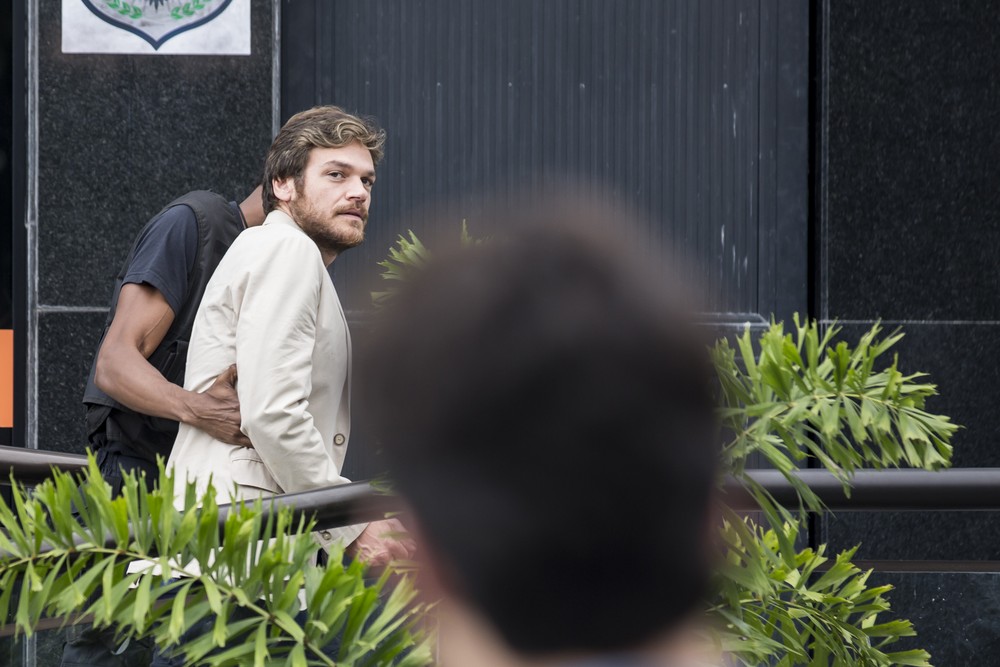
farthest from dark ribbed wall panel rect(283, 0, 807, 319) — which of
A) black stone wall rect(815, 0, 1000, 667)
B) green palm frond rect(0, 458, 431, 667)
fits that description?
green palm frond rect(0, 458, 431, 667)

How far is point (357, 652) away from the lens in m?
1.99

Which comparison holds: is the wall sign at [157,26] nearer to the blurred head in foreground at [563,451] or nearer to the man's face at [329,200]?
the man's face at [329,200]

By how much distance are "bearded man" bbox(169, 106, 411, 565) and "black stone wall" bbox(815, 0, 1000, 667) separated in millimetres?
3454

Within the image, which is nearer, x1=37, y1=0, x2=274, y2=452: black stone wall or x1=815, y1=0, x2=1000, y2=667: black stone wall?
x1=37, y1=0, x2=274, y2=452: black stone wall

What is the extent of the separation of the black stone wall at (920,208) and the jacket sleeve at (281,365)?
3.76 m

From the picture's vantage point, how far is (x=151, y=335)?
3221 mm

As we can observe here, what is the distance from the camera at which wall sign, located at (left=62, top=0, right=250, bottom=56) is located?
222 inches

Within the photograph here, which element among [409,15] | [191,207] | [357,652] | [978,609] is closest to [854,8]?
[409,15]

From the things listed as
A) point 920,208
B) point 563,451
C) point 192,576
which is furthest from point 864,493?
point 920,208

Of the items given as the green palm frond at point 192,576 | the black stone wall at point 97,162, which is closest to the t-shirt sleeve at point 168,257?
the green palm frond at point 192,576

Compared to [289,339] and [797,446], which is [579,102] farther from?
[797,446]

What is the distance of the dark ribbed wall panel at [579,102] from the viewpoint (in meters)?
6.11

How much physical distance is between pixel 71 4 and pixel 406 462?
5228mm

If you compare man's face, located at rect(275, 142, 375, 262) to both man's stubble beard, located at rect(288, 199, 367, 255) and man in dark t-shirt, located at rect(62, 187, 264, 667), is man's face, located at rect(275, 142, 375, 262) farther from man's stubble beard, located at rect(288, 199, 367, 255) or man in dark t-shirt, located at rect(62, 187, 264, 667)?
man in dark t-shirt, located at rect(62, 187, 264, 667)
